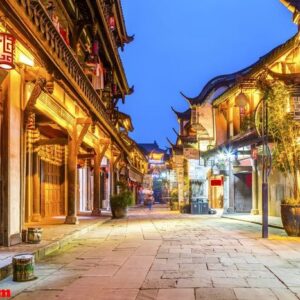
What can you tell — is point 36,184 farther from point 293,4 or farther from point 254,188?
point 254,188

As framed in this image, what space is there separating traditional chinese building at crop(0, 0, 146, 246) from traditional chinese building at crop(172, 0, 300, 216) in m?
6.11

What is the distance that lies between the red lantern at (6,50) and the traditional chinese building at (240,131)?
9453 mm

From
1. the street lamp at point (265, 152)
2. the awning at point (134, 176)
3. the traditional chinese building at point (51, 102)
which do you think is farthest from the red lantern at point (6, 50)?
the awning at point (134, 176)

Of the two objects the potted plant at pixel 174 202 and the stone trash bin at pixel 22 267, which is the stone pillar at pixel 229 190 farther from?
the stone trash bin at pixel 22 267

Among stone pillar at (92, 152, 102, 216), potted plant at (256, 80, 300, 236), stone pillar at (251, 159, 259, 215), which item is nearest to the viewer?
potted plant at (256, 80, 300, 236)

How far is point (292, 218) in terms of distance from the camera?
1462cm

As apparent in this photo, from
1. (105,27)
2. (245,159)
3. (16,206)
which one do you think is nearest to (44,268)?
(16,206)

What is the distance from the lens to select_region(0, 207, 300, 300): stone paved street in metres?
6.94

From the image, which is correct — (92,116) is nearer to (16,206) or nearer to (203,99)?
(16,206)

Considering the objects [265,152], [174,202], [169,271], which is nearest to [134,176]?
[174,202]

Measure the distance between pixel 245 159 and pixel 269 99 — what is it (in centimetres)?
1681

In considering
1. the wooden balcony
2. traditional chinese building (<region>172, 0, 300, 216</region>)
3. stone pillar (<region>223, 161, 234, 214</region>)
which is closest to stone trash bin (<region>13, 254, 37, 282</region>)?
the wooden balcony

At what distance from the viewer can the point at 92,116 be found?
771 inches

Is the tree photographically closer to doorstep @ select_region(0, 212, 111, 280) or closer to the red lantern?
doorstep @ select_region(0, 212, 111, 280)
